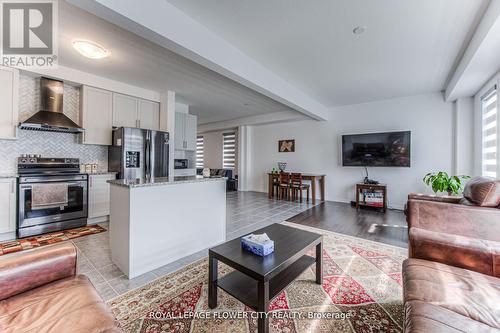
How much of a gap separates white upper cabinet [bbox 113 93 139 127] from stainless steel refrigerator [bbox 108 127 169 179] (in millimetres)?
288

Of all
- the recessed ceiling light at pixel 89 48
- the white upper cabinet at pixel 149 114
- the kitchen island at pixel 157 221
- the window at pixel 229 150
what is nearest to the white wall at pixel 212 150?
the window at pixel 229 150

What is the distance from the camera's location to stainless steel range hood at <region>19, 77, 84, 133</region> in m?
3.26

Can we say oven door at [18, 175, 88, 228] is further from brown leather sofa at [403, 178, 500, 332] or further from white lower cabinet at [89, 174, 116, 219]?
brown leather sofa at [403, 178, 500, 332]

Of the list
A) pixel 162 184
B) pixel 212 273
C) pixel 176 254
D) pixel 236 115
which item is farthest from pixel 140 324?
A: pixel 236 115

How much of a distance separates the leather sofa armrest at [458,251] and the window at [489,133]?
3.00 m

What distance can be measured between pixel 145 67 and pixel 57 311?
11.5ft

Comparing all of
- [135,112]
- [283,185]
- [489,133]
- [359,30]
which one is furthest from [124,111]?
[489,133]

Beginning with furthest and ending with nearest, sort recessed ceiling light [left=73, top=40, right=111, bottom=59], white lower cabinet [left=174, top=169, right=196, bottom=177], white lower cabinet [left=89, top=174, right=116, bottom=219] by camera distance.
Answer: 1. white lower cabinet [left=174, top=169, right=196, bottom=177]
2. white lower cabinet [left=89, top=174, right=116, bottom=219]
3. recessed ceiling light [left=73, top=40, right=111, bottom=59]

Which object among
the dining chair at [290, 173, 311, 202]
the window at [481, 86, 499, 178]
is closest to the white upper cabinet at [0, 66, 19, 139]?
the dining chair at [290, 173, 311, 202]

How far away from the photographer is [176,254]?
7.87 feet

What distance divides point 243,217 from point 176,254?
1921 millimetres

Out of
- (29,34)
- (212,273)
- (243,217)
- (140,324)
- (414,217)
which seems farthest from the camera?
(243,217)

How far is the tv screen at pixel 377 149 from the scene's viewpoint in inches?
186

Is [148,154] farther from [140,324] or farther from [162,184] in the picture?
[140,324]
